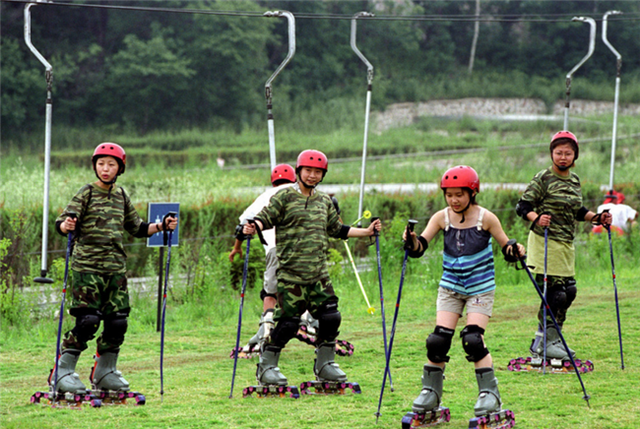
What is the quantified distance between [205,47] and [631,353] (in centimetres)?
3578

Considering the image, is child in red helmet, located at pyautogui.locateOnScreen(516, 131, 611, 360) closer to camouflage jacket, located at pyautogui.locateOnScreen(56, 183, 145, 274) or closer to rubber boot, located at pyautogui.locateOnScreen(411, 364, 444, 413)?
rubber boot, located at pyautogui.locateOnScreen(411, 364, 444, 413)

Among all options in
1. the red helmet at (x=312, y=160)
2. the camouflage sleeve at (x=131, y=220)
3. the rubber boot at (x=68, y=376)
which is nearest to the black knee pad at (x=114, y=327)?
the rubber boot at (x=68, y=376)

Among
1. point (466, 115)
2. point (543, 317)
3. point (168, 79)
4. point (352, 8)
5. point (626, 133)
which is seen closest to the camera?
point (543, 317)

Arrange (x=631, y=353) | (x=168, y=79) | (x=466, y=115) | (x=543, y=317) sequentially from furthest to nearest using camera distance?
1. (x=466, y=115)
2. (x=168, y=79)
3. (x=631, y=353)
4. (x=543, y=317)

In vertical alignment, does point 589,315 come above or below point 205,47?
below

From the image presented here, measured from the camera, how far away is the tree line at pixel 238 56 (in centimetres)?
3959

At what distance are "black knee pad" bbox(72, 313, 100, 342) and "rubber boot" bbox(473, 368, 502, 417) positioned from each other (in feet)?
9.40

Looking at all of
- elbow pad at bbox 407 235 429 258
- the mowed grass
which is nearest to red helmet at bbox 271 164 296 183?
the mowed grass

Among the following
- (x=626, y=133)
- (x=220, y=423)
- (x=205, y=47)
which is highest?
(x=205, y=47)

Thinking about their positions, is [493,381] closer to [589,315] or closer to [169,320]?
[589,315]

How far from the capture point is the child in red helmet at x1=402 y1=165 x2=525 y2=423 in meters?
5.59

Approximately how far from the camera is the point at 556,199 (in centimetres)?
742

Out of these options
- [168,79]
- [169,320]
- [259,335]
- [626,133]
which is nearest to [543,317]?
[259,335]

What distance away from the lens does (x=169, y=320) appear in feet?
34.9
